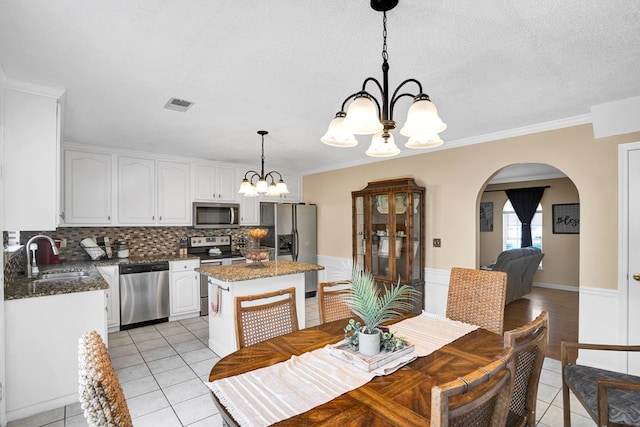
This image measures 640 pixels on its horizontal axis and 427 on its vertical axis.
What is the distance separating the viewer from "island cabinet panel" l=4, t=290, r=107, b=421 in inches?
89.2

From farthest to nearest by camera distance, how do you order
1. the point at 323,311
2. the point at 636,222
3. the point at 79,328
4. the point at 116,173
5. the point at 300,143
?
the point at 116,173 < the point at 300,143 < the point at 636,222 < the point at 79,328 < the point at 323,311

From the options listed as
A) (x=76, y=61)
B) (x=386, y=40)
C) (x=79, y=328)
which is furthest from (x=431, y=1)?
(x=79, y=328)

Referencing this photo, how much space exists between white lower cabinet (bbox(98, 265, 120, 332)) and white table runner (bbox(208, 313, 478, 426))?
3.39m

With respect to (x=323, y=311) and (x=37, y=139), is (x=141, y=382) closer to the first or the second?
(x=323, y=311)

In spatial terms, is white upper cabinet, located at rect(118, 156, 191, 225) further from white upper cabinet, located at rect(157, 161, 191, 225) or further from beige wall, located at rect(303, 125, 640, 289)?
beige wall, located at rect(303, 125, 640, 289)

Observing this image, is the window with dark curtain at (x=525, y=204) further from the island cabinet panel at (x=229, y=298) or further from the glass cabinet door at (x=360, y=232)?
the island cabinet panel at (x=229, y=298)

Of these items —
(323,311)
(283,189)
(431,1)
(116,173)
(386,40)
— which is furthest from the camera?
(116,173)

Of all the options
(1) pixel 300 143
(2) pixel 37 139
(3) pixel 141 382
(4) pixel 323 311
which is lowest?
(3) pixel 141 382

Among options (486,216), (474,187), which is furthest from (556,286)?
(474,187)

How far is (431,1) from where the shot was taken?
1.45 m

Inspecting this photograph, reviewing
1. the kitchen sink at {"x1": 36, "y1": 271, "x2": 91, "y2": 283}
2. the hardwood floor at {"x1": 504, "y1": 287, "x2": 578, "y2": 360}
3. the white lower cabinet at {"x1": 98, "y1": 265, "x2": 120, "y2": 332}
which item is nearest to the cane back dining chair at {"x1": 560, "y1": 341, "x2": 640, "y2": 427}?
the hardwood floor at {"x1": 504, "y1": 287, "x2": 578, "y2": 360}

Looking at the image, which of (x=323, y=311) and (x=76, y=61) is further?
(x=323, y=311)

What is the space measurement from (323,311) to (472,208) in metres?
2.42

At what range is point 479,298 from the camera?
231 cm
